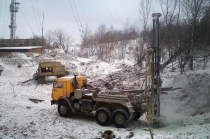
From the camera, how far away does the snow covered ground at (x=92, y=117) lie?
9844 mm

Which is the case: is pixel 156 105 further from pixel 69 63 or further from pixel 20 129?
pixel 69 63

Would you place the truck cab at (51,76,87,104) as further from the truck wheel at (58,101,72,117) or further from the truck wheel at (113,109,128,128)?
the truck wheel at (113,109,128,128)

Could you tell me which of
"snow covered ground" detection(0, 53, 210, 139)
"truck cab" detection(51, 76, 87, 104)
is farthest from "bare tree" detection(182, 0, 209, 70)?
"truck cab" detection(51, 76, 87, 104)

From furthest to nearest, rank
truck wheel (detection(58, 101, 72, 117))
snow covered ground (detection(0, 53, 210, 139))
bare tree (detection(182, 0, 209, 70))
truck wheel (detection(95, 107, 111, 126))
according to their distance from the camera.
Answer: bare tree (detection(182, 0, 209, 70)) < truck wheel (detection(58, 101, 72, 117)) < truck wheel (detection(95, 107, 111, 126)) < snow covered ground (detection(0, 53, 210, 139))

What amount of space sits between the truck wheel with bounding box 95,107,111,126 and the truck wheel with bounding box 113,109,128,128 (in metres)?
0.35

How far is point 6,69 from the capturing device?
103ft

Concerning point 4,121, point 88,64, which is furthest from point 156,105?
point 88,64

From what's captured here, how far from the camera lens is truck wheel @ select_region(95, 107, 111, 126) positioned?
1149 cm

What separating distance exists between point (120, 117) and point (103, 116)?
105cm

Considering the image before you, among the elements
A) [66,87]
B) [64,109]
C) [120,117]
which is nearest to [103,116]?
[120,117]

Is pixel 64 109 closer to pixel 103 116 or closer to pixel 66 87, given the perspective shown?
pixel 66 87

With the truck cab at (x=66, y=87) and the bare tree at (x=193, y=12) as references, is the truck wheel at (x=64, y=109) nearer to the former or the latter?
the truck cab at (x=66, y=87)

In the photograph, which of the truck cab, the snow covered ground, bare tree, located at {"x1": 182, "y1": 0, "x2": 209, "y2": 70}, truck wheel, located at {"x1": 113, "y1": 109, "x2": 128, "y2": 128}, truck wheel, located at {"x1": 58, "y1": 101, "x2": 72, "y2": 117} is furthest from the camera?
bare tree, located at {"x1": 182, "y1": 0, "x2": 209, "y2": 70}

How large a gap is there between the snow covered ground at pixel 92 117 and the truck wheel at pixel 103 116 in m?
0.28
